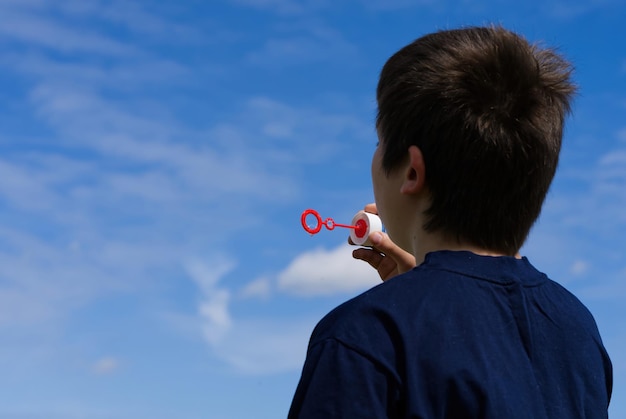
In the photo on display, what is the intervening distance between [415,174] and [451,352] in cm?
51

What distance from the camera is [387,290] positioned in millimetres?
1921

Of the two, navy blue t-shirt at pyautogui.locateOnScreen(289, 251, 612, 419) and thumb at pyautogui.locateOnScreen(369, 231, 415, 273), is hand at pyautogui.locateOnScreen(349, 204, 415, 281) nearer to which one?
thumb at pyautogui.locateOnScreen(369, 231, 415, 273)

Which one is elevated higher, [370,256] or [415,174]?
[370,256]

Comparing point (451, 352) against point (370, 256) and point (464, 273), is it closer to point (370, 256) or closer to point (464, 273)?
point (464, 273)

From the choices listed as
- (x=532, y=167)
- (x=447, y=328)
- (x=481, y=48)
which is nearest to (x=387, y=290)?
(x=447, y=328)

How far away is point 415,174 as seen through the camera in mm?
2102

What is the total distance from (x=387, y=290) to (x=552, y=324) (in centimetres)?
47

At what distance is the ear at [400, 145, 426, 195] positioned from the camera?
2076 mm

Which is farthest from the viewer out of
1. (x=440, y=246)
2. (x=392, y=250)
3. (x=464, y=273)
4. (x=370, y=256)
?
(x=370, y=256)

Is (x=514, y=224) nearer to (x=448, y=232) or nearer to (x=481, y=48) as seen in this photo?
(x=448, y=232)

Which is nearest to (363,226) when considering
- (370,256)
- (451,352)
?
(370,256)

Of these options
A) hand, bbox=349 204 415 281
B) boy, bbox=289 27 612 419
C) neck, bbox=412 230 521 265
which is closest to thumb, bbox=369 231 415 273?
hand, bbox=349 204 415 281

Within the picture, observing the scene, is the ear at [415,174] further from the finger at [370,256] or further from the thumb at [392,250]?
the finger at [370,256]

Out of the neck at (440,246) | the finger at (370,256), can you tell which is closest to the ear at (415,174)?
the neck at (440,246)
